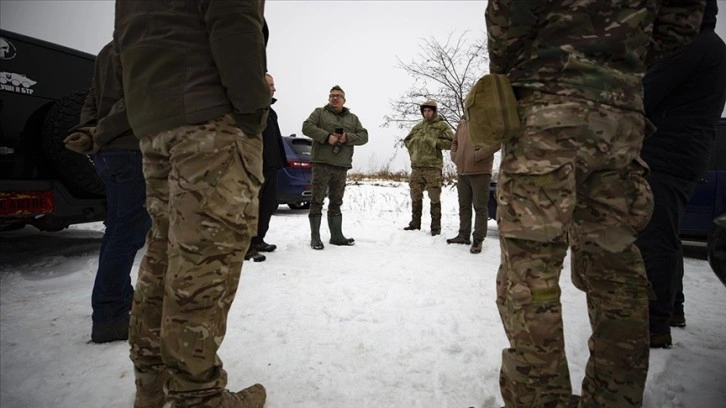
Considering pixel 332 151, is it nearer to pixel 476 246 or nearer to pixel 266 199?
pixel 266 199

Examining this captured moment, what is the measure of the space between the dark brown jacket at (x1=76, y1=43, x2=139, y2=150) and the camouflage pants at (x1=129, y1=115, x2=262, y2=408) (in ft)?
1.93

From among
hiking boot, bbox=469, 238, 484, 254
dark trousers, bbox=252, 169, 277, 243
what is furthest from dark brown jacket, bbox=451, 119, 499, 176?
dark trousers, bbox=252, 169, 277, 243

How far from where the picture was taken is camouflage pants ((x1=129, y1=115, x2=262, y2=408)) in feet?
3.66

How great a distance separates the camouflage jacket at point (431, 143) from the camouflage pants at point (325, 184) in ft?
5.34

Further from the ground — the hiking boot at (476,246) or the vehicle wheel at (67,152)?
the vehicle wheel at (67,152)

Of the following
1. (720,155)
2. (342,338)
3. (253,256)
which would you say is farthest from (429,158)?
(342,338)

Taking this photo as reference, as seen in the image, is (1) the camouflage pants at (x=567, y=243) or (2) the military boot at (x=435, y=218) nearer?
(1) the camouflage pants at (x=567, y=243)

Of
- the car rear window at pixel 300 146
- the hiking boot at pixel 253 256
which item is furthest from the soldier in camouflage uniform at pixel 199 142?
the car rear window at pixel 300 146

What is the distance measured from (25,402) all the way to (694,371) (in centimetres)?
309

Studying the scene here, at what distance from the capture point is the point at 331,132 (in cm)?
440

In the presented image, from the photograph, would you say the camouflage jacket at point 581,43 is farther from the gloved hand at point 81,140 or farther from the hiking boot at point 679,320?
the gloved hand at point 81,140

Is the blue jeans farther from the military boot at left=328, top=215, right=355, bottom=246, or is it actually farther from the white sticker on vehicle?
the military boot at left=328, top=215, right=355, bottom=246

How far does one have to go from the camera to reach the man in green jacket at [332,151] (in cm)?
428

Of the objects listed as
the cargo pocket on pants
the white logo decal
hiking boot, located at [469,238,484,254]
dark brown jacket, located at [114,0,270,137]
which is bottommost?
hiking boot, located at [469,238,484,254]
